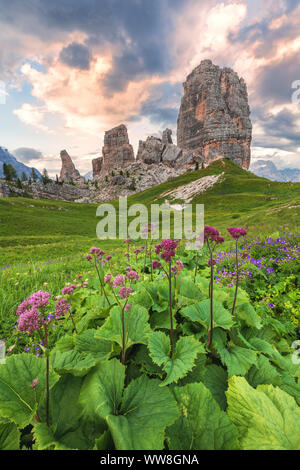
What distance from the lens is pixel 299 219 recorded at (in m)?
18.0

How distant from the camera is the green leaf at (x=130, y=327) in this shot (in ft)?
7.16

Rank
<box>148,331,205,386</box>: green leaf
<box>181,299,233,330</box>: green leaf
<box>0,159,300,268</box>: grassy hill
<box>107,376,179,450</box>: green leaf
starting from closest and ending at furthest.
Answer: <box>107,376,179,450</box>: green leaf → <box>148,331,205,386</box>: green leaf → <box>181,299,233,330</box>: green leaf → <box>0,159,300,268</box>: grassy hill

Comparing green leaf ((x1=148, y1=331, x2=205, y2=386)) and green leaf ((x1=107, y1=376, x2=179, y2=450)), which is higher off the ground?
green leaf ((x1=148, y1=331, x2=205, y2=386))

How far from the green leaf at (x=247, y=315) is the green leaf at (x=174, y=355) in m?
1.10

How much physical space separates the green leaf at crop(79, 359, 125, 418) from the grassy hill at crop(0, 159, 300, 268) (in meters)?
13.6

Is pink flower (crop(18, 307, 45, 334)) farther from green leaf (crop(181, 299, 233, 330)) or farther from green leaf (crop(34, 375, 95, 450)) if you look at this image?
green leaf (crop(181, 299, 233, 330))

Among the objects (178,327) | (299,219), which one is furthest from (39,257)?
(299,219)

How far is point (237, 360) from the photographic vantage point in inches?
83.8

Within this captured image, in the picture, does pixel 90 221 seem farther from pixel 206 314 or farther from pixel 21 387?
pixel 21 387

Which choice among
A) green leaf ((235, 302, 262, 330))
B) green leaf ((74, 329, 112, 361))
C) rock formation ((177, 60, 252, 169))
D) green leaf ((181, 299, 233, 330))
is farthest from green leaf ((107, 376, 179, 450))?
rock formation ((177, 60, 252, 169))

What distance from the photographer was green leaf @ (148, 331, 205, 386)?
172cm

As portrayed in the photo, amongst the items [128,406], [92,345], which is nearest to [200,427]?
[128,406]

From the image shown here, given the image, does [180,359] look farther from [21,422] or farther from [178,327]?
[21,422]

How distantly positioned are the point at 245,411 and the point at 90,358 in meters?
1.37
